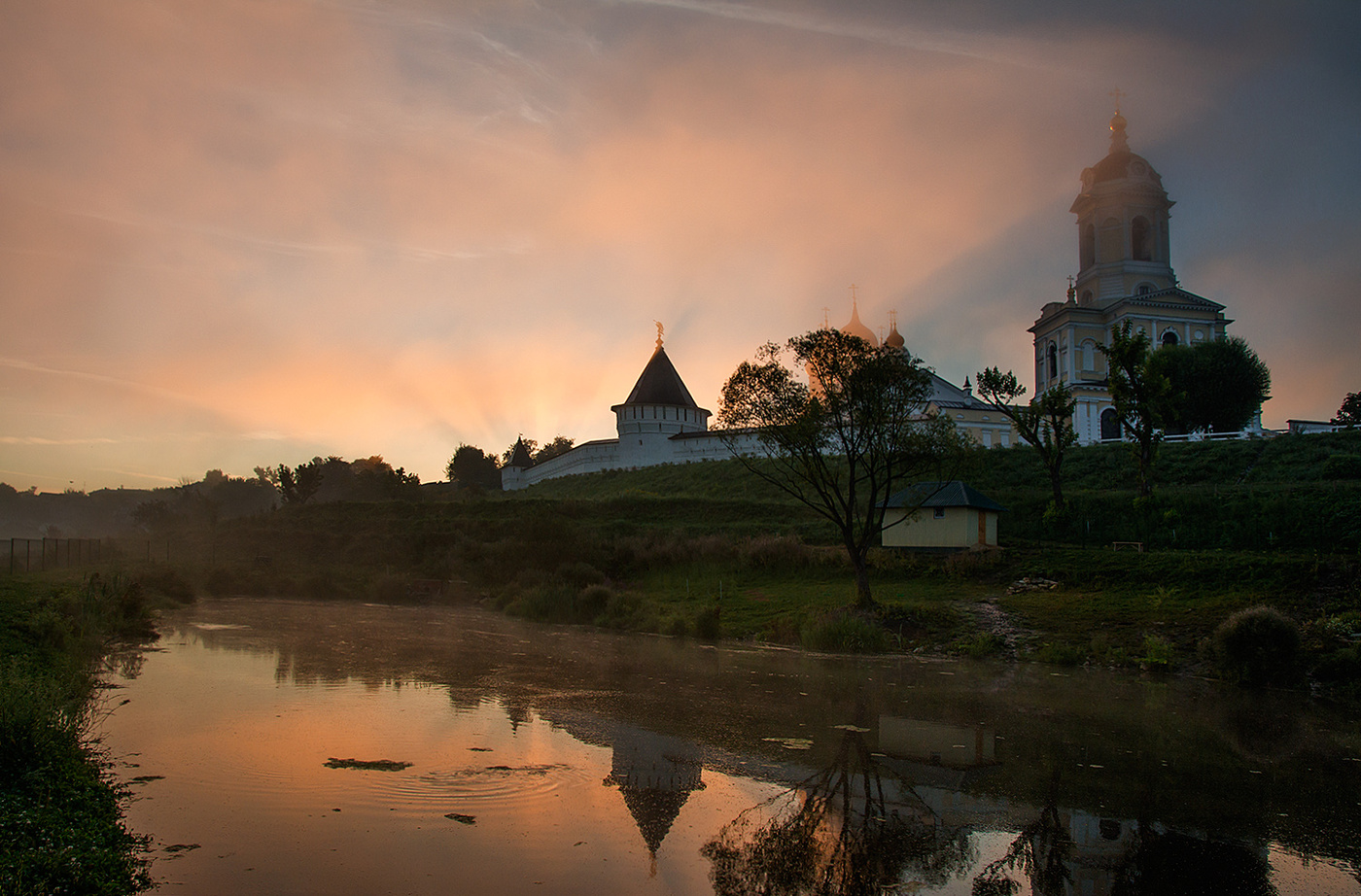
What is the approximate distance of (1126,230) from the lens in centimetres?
7050

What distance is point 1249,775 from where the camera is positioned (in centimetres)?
962

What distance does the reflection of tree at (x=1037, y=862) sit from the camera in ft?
20.8

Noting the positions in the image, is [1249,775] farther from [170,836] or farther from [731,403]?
[731,403]

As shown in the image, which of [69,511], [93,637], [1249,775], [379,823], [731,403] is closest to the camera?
[379,823]

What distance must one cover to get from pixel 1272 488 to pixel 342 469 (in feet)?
289

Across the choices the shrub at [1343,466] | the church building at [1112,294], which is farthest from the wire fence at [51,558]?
the church building at [1112,294]

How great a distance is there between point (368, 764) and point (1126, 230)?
77.1 meters

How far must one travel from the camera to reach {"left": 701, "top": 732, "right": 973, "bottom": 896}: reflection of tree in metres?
6.27

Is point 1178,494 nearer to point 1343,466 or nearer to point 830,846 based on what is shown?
point 1343,466

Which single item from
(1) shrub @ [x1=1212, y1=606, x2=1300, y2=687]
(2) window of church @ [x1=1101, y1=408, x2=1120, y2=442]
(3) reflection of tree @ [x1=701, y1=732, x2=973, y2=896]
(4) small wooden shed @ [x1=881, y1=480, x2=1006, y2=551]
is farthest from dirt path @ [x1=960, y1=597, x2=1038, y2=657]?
(2) window of church @ [x1=1101, y1=408, x2=1120, y2=442]

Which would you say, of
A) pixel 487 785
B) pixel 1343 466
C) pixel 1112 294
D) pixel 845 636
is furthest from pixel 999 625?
pixel 1112 294

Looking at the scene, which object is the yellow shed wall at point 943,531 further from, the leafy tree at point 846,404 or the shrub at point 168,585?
the shrub at point 168,585

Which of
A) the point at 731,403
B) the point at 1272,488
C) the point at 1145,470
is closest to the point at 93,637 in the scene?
the point at 731,403

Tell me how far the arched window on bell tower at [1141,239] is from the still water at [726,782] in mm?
66608
